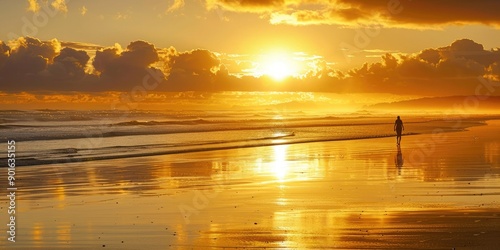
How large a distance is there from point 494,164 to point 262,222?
17.5 meters

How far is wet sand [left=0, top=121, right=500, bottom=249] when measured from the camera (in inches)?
507

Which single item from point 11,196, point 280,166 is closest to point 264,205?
point 11,196

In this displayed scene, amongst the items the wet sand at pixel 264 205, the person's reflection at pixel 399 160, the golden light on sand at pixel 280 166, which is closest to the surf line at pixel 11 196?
the wet sand at pixel 264 205

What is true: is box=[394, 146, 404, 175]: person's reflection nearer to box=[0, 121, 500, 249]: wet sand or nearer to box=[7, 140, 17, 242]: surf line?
box=[0, 121, 500, 249]: wet sand

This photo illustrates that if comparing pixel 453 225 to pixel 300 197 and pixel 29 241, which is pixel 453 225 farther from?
pixel 29 241

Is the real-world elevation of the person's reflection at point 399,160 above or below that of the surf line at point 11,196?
above

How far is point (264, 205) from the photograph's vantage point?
57.2 ft

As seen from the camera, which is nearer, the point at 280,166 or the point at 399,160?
the point at 280,166

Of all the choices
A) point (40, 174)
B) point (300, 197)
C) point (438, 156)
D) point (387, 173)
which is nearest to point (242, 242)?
point (300, 197)

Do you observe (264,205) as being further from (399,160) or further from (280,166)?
(399,160)

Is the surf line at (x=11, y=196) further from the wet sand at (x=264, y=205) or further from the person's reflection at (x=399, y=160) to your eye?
the person's reflection at (x=399, y=160)

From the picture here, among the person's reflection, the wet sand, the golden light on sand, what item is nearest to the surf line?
the wet sand

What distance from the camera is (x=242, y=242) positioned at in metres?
12.6

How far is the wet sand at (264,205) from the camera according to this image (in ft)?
42.3
